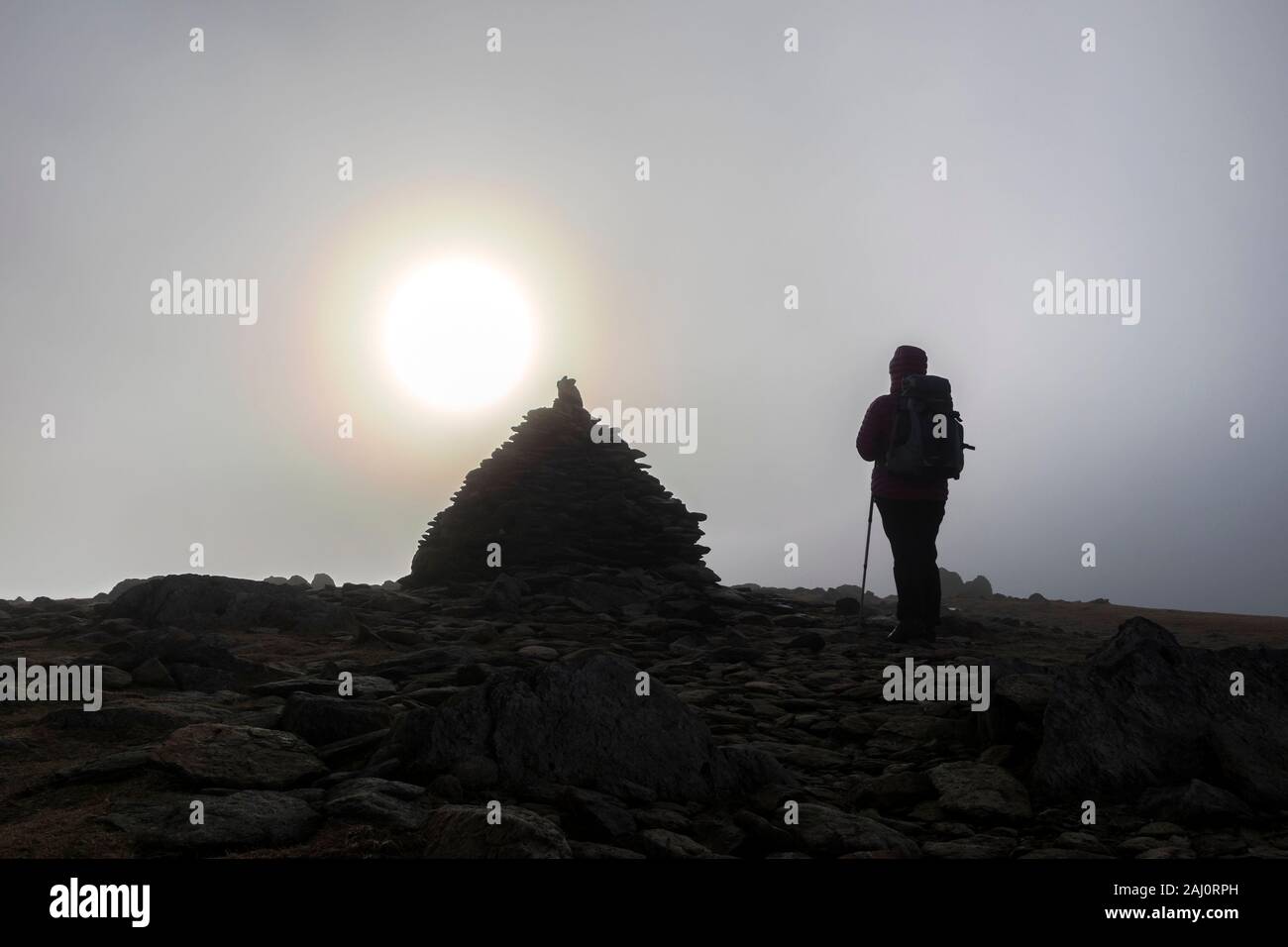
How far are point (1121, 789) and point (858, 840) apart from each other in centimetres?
224

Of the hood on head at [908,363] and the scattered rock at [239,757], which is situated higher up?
the hood on head at [908,363]

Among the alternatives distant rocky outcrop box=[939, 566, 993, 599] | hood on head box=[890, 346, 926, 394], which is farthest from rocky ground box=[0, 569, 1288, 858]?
distant rocky outcrop box=[939, 566, 993, 599]

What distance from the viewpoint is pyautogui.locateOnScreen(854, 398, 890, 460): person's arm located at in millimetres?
12852

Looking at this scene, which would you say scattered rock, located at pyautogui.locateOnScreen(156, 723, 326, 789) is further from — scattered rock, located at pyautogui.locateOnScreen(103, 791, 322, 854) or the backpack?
the backpack

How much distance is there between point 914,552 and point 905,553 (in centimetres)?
14

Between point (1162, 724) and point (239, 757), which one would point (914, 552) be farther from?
point (239, 757)

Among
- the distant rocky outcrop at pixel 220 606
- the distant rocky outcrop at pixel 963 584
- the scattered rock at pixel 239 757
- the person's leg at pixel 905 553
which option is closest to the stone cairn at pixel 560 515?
the distant rocky outcrop at pixel 220 606

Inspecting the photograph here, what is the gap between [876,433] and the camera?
42.2 ft

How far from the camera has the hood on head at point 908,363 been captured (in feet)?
43.8

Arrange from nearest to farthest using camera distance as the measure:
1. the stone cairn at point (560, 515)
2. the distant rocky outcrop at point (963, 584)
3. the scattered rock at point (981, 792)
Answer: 1. the scattered rock at point (981, 792)
2. the stone cairn at point (560, 515)
3. the distant rocky outcrop at point (963, 584)

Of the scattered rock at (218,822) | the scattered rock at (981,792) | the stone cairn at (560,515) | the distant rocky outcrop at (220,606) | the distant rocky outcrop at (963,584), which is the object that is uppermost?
the stone cairn at (560,515)

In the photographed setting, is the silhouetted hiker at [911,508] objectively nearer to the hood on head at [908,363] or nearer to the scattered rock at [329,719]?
the hood on head at [908,363]

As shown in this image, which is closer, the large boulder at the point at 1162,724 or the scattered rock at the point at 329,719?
the large boulder at the point at 1162,724
